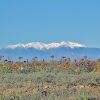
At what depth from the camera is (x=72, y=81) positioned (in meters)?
14.6

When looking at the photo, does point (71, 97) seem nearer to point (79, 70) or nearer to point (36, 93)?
point (36, 93)

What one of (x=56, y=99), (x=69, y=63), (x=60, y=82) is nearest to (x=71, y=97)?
(x=56, y=99)

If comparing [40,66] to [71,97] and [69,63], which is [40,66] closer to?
[69,63]

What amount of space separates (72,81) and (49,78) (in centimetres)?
124

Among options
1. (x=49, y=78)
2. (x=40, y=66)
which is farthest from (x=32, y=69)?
(x=49, y=78)

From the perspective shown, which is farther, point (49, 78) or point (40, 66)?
point (40, 66)

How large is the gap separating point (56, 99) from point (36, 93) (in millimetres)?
1122

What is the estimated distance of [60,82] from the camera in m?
14.5

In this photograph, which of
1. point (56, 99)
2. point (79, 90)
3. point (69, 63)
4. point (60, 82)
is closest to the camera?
point (56, 99)

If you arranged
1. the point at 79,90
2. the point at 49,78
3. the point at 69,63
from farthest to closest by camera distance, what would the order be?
the point at 69,63, the point at 49,78, the point at 79,90

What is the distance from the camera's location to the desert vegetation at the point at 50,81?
37.6ft

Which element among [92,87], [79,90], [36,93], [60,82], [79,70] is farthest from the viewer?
[79,70]

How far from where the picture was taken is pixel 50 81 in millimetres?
15039

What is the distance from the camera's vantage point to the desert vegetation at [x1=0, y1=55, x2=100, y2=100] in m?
11.5
